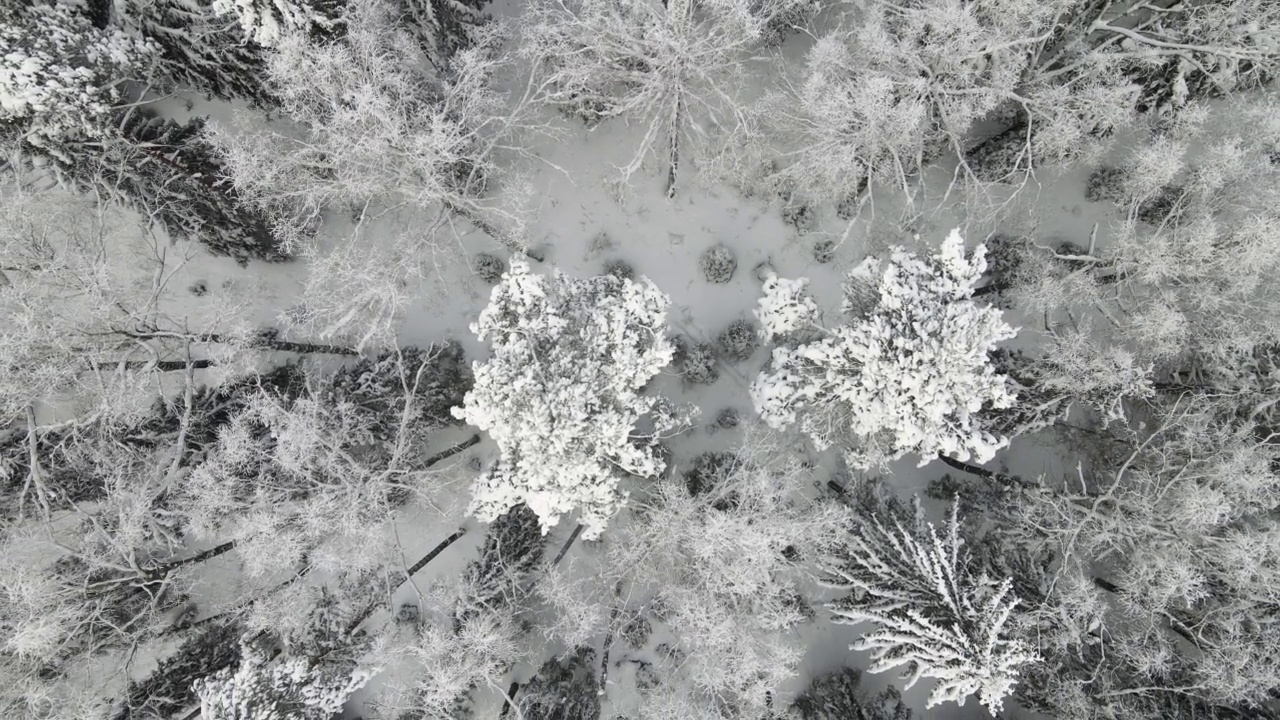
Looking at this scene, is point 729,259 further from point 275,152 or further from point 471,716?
point 471,716

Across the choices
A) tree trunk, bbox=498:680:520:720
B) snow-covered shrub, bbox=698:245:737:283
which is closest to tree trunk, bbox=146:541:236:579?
tree trunk, bbox=498:680:520:720

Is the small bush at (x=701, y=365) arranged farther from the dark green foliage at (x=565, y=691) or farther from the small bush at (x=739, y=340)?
the dark green foliage at (x=565, y=691)

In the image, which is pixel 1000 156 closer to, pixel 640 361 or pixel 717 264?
pixel 717 264

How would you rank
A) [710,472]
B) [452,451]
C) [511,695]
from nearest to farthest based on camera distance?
[710,472] < [511,695] < [452,451]

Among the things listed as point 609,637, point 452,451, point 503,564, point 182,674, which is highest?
point 452,451

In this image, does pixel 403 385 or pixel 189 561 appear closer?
pixel 403 385

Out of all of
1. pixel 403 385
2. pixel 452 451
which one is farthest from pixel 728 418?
pixel 403 385
